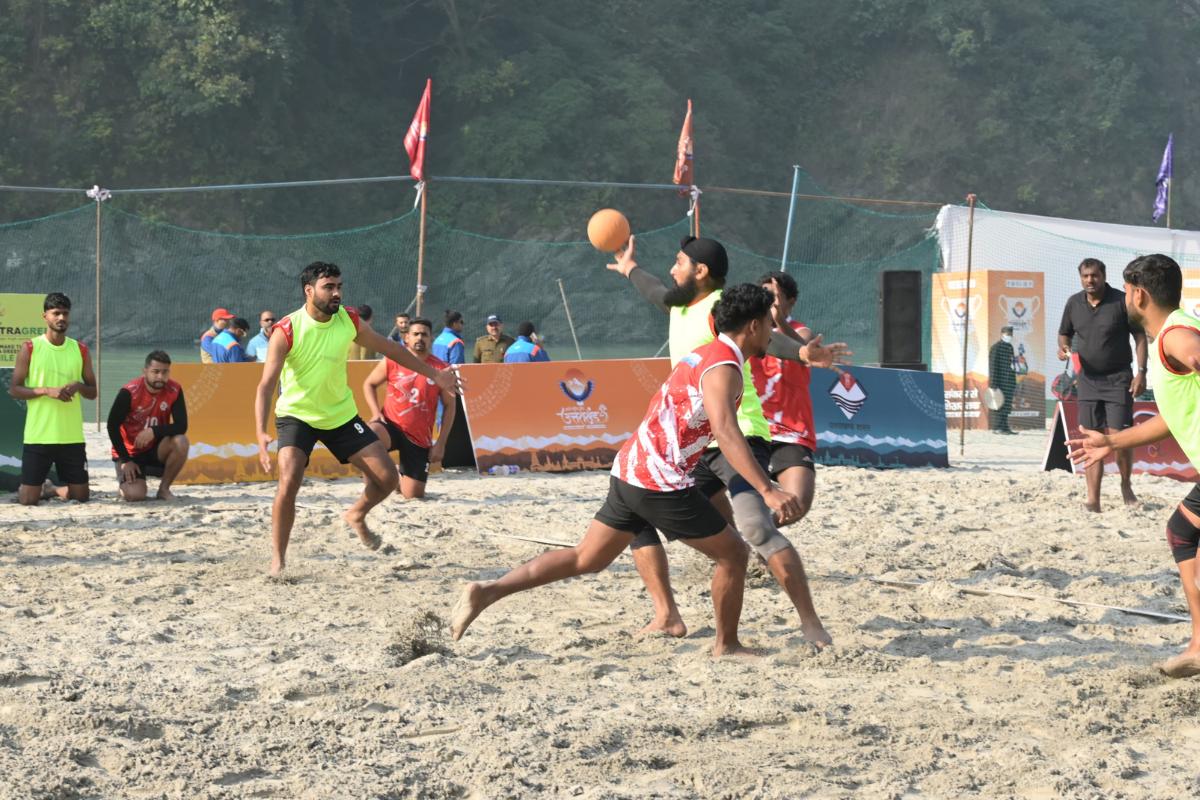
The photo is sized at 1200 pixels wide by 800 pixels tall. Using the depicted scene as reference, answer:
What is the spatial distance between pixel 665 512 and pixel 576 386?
7.96 metres

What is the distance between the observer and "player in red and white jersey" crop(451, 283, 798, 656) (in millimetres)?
5227

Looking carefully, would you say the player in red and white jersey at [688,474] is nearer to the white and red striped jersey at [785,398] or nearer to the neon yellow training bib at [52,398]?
the white and red striped jersey at [785,398]

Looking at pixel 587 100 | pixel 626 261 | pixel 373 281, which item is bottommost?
pixel 626 261

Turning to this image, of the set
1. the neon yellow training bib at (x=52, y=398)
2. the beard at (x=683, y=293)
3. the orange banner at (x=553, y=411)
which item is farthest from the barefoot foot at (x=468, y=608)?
the orange banner at (x=553, y=411)

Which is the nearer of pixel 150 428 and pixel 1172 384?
pixel 1172 384

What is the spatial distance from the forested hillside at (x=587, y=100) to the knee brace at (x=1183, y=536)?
117ft

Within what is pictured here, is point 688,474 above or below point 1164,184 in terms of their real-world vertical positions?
below

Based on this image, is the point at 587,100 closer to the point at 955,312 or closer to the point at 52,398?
the point at 955,312

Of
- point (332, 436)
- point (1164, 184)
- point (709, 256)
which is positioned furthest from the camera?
point (1164, 184)

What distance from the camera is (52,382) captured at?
34.4 feet

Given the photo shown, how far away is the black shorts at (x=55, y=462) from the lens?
10391 millimetres

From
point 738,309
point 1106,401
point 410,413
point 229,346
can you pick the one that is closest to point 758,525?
point 738,309

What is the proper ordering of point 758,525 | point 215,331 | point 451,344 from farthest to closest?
point 215,331 < point 451,344 < point 758,525

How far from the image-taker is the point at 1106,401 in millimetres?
9969
